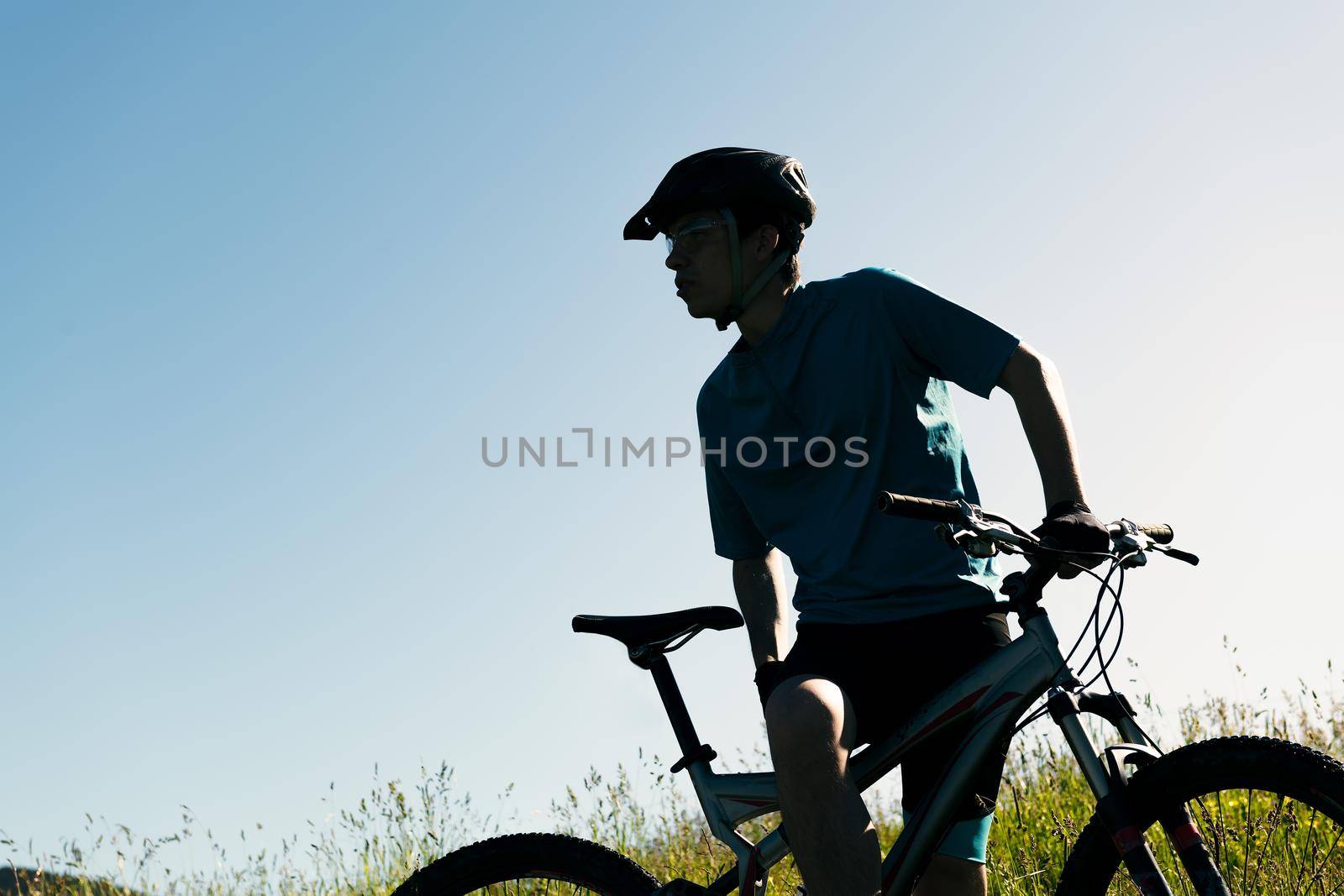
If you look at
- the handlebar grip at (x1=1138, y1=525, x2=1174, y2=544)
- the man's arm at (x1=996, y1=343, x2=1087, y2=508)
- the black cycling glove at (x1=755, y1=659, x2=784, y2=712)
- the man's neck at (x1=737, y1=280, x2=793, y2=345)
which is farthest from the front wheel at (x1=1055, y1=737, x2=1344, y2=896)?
the man's neck at (x1=737, y1=280, x2=793, y2=345)

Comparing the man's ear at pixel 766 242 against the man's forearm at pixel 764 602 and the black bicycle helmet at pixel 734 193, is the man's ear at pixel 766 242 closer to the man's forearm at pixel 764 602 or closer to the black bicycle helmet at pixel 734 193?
the black bicycle helmet at pixel 734 193

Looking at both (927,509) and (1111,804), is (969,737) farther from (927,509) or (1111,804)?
(927,509)

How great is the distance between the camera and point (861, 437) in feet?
9.68

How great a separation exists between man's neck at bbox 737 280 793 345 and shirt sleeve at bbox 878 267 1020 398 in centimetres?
32

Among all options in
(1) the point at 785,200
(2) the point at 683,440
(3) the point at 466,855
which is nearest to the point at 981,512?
(1) the point at 785,200

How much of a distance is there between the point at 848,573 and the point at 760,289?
2.79ft

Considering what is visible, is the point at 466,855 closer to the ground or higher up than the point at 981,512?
closer to the ground

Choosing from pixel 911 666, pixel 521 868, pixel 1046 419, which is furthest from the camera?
pixel 521 868

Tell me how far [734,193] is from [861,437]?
0.80 meters

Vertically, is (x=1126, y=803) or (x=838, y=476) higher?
(x=838, y=476)

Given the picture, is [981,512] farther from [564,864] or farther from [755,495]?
[564,864]

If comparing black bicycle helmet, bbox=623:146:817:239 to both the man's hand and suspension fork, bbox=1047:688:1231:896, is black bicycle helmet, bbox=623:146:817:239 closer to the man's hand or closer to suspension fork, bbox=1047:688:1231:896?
the man's hand

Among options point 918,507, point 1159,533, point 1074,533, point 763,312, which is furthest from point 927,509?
point 763,312

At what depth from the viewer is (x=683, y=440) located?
5062 millimetres
